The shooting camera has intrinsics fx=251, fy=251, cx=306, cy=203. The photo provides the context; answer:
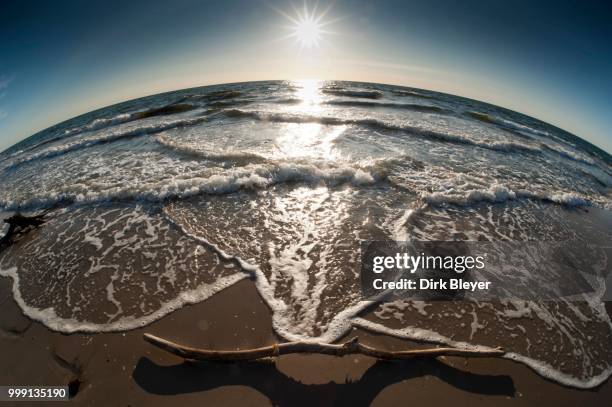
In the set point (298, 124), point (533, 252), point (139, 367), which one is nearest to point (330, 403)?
point (139, 367)

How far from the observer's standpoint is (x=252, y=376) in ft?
9.93

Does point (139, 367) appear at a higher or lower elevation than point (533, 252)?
lower

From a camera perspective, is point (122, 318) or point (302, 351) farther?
point (122, 318)

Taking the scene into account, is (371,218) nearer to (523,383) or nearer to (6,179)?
(523,383)

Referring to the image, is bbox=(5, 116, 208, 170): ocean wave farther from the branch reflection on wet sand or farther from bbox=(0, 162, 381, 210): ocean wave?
the branch reflection on wet sand

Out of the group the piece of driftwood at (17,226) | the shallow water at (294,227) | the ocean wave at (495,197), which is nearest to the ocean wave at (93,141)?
the shallow water at (294,227)

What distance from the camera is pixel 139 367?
3168 mm

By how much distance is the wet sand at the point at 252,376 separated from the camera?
9.48ft

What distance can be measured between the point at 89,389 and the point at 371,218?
5.68 metres

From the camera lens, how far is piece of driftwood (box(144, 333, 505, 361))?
3.05 meters

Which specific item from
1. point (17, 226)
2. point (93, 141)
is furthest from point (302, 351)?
point (93, 141)

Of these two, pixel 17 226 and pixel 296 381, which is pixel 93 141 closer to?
pixel 17 226

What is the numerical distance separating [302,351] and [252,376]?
2.15ft

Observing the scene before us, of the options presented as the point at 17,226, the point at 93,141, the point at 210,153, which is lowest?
the point at 17,226
